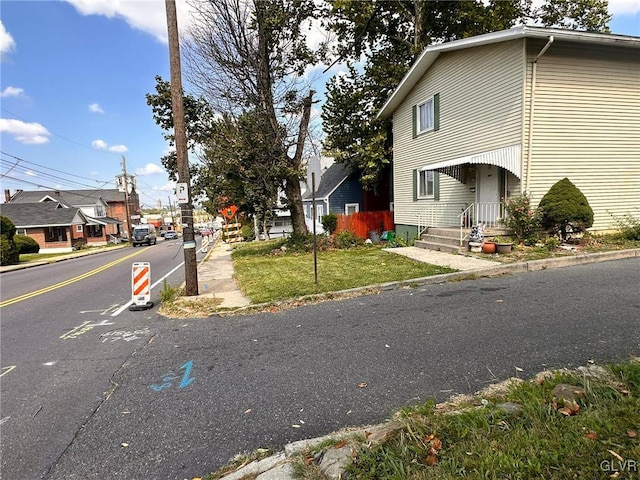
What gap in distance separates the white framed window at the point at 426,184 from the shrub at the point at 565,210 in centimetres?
524

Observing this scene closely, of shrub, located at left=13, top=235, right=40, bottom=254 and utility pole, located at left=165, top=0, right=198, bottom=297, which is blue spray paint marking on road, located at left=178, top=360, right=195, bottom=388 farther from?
shrub, located at left=13, top=235, right=40, bottom=254

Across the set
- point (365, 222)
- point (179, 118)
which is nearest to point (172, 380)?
point (179, 118)

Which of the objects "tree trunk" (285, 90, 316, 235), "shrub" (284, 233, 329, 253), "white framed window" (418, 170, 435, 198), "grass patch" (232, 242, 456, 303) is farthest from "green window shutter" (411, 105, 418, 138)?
"grass patch" (232, 242, 456, 303)

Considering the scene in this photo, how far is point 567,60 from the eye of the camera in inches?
428

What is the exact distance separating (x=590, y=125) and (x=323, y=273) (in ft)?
31.3

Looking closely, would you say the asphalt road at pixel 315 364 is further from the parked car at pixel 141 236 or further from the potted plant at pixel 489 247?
the parked car at pixel 141 236

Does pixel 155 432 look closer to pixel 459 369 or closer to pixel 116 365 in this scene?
pixel 116 365

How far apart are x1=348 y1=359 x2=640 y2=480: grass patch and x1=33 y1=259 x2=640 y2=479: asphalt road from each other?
23.0 inches

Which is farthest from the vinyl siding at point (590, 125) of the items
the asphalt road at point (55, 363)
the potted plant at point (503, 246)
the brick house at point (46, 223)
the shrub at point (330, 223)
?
the brick house at point (46, 223)

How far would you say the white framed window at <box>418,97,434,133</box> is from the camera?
50.4 feet

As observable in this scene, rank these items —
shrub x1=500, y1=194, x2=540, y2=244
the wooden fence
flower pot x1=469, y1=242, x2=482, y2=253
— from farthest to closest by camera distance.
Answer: the wooden fence < flower pot x1=469, y1=242, x2=482, y2=253 < shrub x1=500, y1=194, x2=540, y2=244

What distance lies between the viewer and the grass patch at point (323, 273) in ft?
26.4

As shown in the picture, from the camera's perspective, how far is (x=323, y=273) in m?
9.90

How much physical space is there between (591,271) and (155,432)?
340 inches
